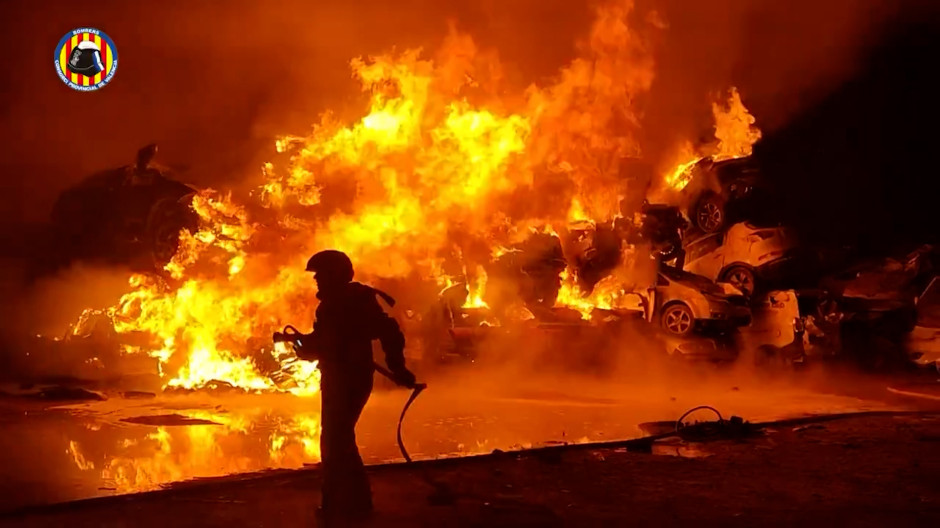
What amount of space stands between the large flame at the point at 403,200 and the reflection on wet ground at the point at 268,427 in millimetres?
1297

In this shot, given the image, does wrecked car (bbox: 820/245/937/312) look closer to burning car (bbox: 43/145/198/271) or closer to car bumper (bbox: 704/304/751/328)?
car bumper (bbox: 704/304/751/328)

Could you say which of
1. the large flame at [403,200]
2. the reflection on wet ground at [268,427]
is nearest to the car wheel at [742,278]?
the large flame at [403,200]

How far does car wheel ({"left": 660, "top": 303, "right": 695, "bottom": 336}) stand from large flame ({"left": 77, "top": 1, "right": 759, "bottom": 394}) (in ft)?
6.98

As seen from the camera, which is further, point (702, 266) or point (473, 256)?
point (702, 266)

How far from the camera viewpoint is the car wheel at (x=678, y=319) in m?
14.9

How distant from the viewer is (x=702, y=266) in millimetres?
17516

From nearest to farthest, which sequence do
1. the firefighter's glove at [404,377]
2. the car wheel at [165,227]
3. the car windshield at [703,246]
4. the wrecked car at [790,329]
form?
the firefighter's glove at [404,377] → the car wheel at [165,227] → the wrecked car at [790,329] → the car windshield at [703,246]

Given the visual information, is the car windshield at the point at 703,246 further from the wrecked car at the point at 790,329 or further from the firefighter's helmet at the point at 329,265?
the firefighter's helmet at the point at 329,265

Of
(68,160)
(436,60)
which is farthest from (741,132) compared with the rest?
(68,160)

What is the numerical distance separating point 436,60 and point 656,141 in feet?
21.9

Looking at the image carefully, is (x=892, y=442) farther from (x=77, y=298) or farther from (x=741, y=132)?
(x=77, y=298)

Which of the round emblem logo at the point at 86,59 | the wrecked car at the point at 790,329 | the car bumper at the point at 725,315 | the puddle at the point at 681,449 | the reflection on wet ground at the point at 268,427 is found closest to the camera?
the reflection on wet ground at the point at 268,427

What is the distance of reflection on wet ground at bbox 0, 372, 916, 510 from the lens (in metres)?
7.34

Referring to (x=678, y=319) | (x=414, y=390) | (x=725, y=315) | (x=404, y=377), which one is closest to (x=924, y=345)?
(x=725, y=315)
